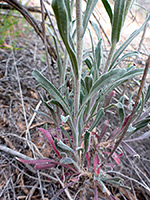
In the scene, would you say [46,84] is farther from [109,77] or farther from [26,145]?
[26,145]

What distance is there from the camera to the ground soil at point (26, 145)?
875 mm

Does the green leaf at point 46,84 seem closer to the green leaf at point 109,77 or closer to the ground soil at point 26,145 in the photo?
the green leaf at point 109,77

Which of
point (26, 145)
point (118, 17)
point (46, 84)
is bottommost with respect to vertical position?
point (26, 145)

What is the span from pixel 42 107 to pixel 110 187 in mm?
722

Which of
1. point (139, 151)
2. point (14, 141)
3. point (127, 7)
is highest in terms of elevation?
point (127, 7)

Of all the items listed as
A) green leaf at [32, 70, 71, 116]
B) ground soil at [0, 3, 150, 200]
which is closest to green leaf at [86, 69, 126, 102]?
green leaf at [32, 70, 71, 116]

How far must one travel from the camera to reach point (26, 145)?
1.04 metres

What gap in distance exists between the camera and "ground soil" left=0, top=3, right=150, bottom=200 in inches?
34.4

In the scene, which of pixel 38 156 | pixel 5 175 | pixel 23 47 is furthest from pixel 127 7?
pixel 23 47

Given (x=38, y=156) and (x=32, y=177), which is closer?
(x=32, y=177)

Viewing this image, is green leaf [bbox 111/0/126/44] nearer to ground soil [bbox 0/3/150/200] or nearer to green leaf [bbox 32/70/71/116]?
green leaf [bbox 32/70/71/116]

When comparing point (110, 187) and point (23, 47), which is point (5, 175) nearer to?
point (110, 187)

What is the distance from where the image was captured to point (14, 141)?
104cm

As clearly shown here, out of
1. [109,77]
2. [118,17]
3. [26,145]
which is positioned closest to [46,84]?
[109,77]
